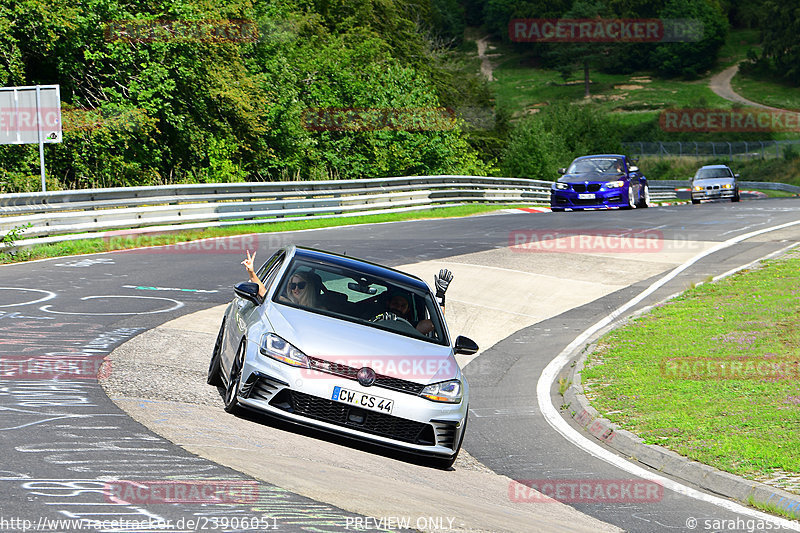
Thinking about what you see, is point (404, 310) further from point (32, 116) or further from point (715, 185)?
point (715, 185)

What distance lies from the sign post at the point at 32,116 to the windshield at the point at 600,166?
16.7 m

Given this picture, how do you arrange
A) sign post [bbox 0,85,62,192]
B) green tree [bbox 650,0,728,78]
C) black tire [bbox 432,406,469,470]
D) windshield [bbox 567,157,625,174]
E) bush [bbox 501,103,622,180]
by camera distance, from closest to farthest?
black tire [bbox 432,406,469,470] < sign post [bbox 0,85,62,192] < windshield [bbox 567,157,625,174] < bush [bbox 501,103,622,180] < green tree [bbox 650,0,728,78]

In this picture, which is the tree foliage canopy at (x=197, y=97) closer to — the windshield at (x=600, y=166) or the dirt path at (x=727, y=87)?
the windshield at (x=600, y=166)

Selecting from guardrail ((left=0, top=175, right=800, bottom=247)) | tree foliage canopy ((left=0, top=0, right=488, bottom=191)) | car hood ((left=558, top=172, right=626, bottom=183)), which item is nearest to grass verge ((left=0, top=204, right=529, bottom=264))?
guardrail ((left=0, top=175, right=800, bottom=247))

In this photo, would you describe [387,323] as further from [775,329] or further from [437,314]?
[775,329]

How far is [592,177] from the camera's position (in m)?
30.4

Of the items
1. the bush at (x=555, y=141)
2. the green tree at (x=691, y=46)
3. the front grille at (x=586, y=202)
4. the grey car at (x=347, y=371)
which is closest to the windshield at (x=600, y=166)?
the front grille at (x=586, y=202)

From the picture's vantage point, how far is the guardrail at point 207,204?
1933 cm

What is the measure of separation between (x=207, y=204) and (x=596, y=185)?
12593 mm

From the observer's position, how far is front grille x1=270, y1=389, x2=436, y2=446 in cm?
761

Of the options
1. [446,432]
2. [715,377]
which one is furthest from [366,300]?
[715,377]

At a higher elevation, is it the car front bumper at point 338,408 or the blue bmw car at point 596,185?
the blue bmw car at point 596,185

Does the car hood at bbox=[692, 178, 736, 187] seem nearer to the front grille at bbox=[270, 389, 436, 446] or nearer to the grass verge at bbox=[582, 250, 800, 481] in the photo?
the grass verge at bbox=[582, 250, 800, 481]

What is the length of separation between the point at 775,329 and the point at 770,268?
18.4 ft
